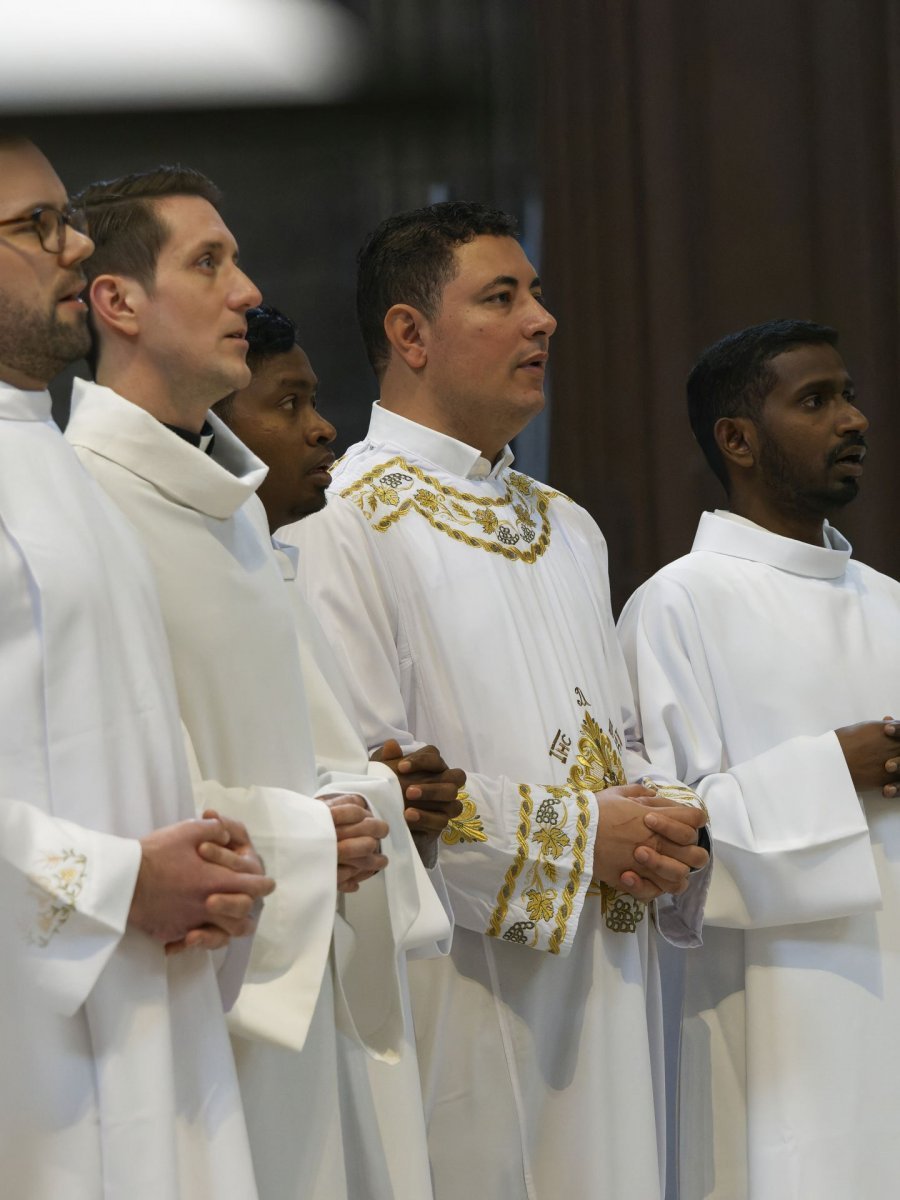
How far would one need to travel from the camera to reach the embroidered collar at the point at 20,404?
222cm

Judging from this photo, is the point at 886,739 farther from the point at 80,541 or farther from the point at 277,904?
the point at 80,541

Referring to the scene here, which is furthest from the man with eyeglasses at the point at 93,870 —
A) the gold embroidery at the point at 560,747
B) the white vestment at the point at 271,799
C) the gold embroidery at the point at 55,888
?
the gold embroidery at the point at 560,747

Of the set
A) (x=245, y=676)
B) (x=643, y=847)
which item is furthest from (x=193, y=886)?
(x=643, y=847)

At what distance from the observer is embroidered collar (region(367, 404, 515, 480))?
339 centimetres

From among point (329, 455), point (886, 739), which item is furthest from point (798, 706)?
point (329, 455)

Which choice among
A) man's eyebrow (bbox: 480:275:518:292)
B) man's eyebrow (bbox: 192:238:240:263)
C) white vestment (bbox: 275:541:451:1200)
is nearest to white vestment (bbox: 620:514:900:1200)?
man's eyebrow (bbox: 480:275:518:292)

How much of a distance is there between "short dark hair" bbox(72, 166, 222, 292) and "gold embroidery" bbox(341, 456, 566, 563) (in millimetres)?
825

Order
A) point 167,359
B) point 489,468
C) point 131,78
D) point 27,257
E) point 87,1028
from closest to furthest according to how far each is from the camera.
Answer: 1. point 87,1028
2. point 27,257
3. point 167,359
4. point 489,468
5. point 131,78

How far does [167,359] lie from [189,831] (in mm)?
758

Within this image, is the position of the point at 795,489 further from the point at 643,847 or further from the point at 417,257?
the point at 643,847

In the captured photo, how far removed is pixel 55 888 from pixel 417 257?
1.90m

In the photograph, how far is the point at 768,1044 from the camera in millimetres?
3475

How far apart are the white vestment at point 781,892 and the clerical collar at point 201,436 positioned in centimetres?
133

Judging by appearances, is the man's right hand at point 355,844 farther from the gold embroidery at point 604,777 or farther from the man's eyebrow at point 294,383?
the man's eyebrow at point 294,383
